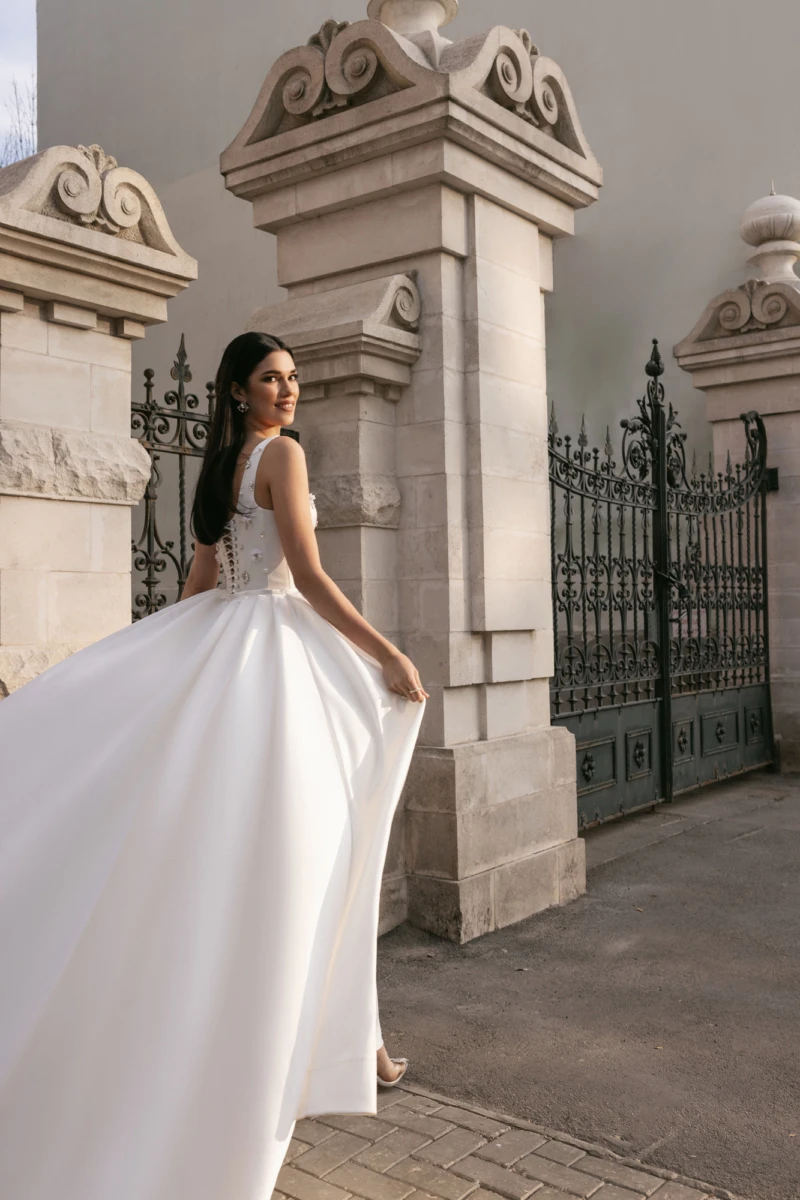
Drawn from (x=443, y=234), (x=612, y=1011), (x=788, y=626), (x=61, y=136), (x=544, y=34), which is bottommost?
(x=612, y=1011)

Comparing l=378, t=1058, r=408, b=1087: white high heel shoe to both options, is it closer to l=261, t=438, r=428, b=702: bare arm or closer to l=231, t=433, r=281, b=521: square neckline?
l=261, t=438, r=428, b=702: bare arm

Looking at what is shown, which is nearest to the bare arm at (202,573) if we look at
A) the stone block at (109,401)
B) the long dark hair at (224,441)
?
the long dark hair at (224,441)

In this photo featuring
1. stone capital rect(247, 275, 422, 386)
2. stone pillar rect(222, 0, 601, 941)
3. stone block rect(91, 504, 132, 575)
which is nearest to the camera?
stone block rect(91, 504, 132, 575)

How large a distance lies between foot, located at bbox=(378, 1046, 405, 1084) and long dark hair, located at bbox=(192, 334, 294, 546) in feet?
4.85

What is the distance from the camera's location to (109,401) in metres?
3.67

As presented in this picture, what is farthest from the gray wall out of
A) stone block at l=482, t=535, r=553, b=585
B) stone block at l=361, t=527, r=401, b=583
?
stone block at l=361, t=527, r=401, b=583

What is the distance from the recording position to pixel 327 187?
16.1ft

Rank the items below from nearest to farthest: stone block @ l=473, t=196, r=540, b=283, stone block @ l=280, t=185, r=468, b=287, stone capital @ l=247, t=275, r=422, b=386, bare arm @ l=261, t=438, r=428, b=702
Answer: bare arm @ l=261, t=438, r=428, b=702
stone capital @ l=247, t=275, r=422, b=386
stone block @ l=280, t=185, r=468, b=287
stone block @ l=473, t=196, r=540, b=283

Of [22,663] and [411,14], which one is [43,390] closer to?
[22,663]

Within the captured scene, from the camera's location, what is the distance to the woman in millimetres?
2100

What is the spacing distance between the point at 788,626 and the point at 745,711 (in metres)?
0.79

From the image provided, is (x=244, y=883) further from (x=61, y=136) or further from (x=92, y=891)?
(x=61, y=136)

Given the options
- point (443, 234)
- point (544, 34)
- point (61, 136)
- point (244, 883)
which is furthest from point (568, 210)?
point (61, 136)

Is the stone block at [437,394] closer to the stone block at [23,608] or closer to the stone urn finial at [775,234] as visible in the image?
the stone block at [23,608]
